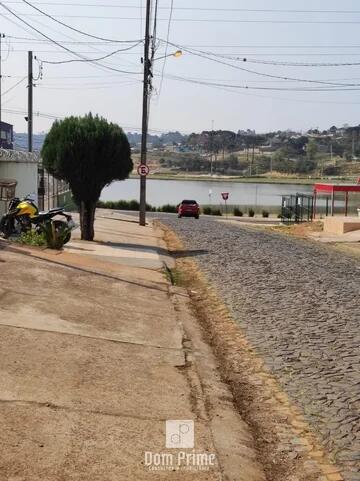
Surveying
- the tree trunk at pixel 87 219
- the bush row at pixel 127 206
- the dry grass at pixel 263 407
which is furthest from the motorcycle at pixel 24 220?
the bush row at pixel 127 206

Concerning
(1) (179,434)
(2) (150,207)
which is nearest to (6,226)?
(1) (179,434)

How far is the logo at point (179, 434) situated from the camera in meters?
4.64

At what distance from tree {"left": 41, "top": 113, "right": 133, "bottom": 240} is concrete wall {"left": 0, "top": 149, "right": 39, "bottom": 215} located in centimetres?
144

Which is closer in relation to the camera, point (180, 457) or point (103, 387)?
point (180, 457)

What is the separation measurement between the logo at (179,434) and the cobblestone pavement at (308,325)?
103 centimetres

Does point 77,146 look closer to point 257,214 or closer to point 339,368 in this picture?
point 339,368

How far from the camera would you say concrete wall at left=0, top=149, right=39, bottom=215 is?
20.6 metres

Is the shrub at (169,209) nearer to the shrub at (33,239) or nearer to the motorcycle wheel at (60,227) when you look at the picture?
the motorcycle wheel at (60,227)

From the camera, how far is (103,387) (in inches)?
222

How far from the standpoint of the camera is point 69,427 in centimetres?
465

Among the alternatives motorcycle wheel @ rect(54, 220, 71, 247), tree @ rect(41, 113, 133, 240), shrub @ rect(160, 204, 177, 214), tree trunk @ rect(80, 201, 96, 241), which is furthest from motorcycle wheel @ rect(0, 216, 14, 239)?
shrub @ rect(160, 204, 177, 214)

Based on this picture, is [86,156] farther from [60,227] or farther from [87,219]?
[60,227]

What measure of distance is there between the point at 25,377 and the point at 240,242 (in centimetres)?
1626

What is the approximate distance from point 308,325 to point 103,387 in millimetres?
3968
